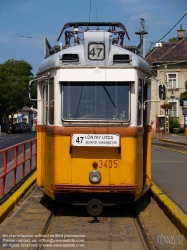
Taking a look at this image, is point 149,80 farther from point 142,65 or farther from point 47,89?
point 47,89

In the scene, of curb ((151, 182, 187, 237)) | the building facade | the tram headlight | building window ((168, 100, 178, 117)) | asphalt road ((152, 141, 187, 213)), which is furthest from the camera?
building window ((168, 100, 178, 117))

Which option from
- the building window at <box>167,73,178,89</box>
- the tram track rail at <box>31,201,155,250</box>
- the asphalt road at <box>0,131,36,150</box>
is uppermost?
the building window at <box>167,73,178,89</box>

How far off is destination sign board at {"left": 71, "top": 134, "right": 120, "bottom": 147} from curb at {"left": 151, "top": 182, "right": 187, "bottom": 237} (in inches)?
60.6

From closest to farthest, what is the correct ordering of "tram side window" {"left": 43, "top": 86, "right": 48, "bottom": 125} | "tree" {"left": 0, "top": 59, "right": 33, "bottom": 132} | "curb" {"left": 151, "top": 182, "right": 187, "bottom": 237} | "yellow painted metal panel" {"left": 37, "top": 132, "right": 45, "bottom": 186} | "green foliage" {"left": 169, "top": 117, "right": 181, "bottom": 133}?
1. "curb" {"left": 151, "top": 182, "right": 187, "bottom": 237}
2. "tram side window" {"left": 43, "top": 86, "right": 48, "bottom": 125}
3. "yellow painted metal panel" {"left": 37, "top": 132, "right": 45, "bottom": 186}
4. "green foliage" {"left": 169, "top": 117, "right": 181, "bottom": 133}
5. "tree" {"left": 0, "top": 59, "right": 33, "bottom": 132}

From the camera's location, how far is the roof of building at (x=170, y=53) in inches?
2424

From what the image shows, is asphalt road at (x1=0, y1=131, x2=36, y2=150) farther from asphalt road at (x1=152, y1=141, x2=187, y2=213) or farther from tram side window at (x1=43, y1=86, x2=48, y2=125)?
tram side window at (x1=43, y1=86, x2=48, y2=125)

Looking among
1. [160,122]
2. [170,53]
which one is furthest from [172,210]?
[170,53]

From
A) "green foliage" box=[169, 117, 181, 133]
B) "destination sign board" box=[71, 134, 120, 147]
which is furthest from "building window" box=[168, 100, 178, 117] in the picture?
"destination sign board" box=[71, 134, 120, 147]

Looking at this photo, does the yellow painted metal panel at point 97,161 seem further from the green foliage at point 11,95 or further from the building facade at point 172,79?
the green foliage at point 11,95

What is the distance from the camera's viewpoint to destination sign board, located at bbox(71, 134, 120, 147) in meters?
8.84

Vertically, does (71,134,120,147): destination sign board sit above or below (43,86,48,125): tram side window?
below

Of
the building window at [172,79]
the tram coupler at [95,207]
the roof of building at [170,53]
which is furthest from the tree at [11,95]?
the tram coupler at [95,207]

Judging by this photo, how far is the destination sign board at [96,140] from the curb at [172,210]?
1540mm

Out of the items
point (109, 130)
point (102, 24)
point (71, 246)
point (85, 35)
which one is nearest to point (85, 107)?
point (109, 130)
